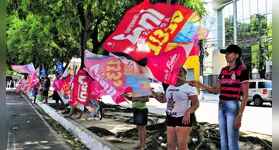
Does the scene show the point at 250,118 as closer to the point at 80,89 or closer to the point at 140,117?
the point at 80,89

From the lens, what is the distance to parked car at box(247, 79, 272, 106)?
67.1 ft

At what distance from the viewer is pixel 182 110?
4.48m

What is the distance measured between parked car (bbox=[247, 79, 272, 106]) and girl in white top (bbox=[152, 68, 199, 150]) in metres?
17.6

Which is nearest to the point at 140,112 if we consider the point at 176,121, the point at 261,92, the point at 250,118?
the point at 176,121

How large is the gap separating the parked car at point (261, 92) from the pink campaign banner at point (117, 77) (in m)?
16.2

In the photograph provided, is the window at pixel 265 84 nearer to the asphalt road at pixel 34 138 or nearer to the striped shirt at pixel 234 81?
the asphalt road at pixel 34 138

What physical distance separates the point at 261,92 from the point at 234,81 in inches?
700

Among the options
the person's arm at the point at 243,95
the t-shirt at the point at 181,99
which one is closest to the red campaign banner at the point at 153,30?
the t-shirt at the point at 181,99

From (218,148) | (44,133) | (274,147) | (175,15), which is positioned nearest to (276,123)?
(274,147)

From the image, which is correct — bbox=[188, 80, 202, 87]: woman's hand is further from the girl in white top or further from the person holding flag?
the person holding flag

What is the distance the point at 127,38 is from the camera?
15.4 feet

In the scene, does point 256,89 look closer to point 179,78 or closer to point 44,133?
point 44,133

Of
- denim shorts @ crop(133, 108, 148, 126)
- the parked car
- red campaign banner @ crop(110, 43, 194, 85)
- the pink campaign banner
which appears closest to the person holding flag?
denim shorts @ crop(133, 108, 148, 126)

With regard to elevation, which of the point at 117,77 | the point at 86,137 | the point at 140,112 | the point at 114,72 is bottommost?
the point at 86,137
